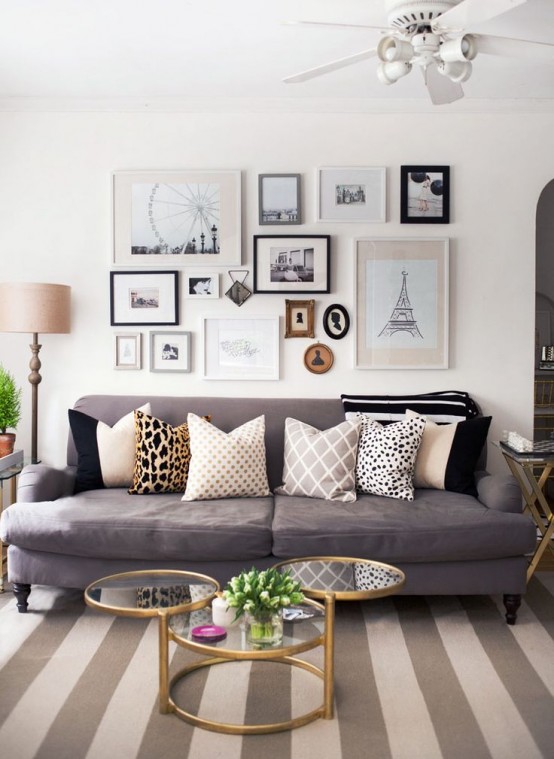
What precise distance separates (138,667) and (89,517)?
0.77 m

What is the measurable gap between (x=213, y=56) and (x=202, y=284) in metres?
1.23

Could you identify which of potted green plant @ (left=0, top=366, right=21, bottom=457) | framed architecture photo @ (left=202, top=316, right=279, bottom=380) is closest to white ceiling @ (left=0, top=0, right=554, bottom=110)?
framed architecture photo @ (left=202, top=316, right=279, bottom=380)

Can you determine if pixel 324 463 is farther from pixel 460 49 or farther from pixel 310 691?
pixel 460 49

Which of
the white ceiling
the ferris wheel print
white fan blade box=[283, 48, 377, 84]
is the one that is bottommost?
the ferris wheel print

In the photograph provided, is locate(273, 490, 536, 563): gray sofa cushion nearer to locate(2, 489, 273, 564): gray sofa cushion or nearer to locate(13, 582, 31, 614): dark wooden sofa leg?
locate(2, 489, 273, 564): gray sofa cushion

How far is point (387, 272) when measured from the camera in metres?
4.42

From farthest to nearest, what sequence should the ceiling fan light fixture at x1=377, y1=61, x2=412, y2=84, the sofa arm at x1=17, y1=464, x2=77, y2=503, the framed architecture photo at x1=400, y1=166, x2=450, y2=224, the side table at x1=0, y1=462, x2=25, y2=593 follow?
the framed architecture photo at x1=400, y1=166, x2=450, y2=224 → the side table at x1=0, y1=462, x2=25, y2=593 → the sofa arm at x1=17, y1=464, x2=77, y2=503 → the ceiling fan light fixture at x1=377, y1=61, x2=412, y2=84

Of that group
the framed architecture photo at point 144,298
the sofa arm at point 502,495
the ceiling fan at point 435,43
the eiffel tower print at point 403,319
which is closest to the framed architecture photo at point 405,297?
the eiffel tower print at point 403,319

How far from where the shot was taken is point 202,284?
4.44 metres

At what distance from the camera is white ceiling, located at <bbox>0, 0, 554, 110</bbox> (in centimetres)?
327

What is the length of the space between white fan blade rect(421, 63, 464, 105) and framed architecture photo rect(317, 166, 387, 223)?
116cm

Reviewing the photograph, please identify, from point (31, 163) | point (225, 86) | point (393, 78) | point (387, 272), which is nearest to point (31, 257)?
point (31, 163)

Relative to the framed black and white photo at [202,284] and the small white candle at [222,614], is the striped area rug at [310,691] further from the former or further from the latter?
the framed black and white photo at [202,284]

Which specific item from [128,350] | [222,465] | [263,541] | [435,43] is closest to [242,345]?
[128,350]
